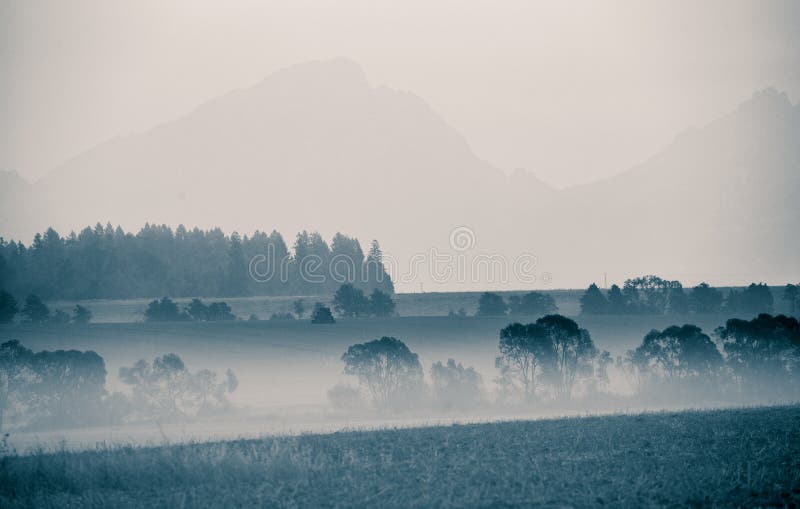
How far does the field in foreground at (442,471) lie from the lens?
19797 mm

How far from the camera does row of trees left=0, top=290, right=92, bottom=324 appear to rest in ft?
292

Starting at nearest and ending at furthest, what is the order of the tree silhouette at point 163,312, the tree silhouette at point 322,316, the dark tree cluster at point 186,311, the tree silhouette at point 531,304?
the tree silhouette at point 322,316 < the tree silhouette at point 163,312 < the dark tree cluster at point 186,311 < the tree silhouette at point 531,304

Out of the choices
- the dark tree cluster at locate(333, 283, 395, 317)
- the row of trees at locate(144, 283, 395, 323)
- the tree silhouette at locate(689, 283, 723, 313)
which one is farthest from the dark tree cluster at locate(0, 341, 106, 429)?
the tree silhouette at locate(689, 283, 723, 313)

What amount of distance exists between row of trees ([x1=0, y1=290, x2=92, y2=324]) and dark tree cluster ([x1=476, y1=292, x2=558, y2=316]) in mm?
43476

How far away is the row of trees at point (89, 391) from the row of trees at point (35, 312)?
3175cm

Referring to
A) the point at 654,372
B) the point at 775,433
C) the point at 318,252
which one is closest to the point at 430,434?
the point at 775,433

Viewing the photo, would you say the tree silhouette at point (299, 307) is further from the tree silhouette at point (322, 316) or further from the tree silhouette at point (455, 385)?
the tree silhouette at point (455, 385)

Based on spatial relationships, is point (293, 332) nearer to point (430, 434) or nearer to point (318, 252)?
point (318, 252)

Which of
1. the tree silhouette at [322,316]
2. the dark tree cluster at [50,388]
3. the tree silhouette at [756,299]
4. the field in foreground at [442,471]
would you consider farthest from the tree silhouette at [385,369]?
the tree silhouette at [756,299]

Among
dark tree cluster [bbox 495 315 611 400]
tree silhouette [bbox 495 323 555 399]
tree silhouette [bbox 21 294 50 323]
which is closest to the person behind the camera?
dark tree cluster [bbox 495 315 611 400]

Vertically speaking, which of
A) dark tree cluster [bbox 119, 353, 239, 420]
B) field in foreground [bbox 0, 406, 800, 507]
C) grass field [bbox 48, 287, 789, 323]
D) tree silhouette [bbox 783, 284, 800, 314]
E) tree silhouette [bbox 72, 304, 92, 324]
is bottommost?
dark tree cluster [bbox 119, 353, 239, 420]

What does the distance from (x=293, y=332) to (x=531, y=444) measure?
200ft

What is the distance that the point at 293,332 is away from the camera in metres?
86.9

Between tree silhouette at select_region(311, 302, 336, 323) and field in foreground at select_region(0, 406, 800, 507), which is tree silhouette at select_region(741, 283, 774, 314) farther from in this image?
field in foreground at select_region(0, 406, 800, 507)
